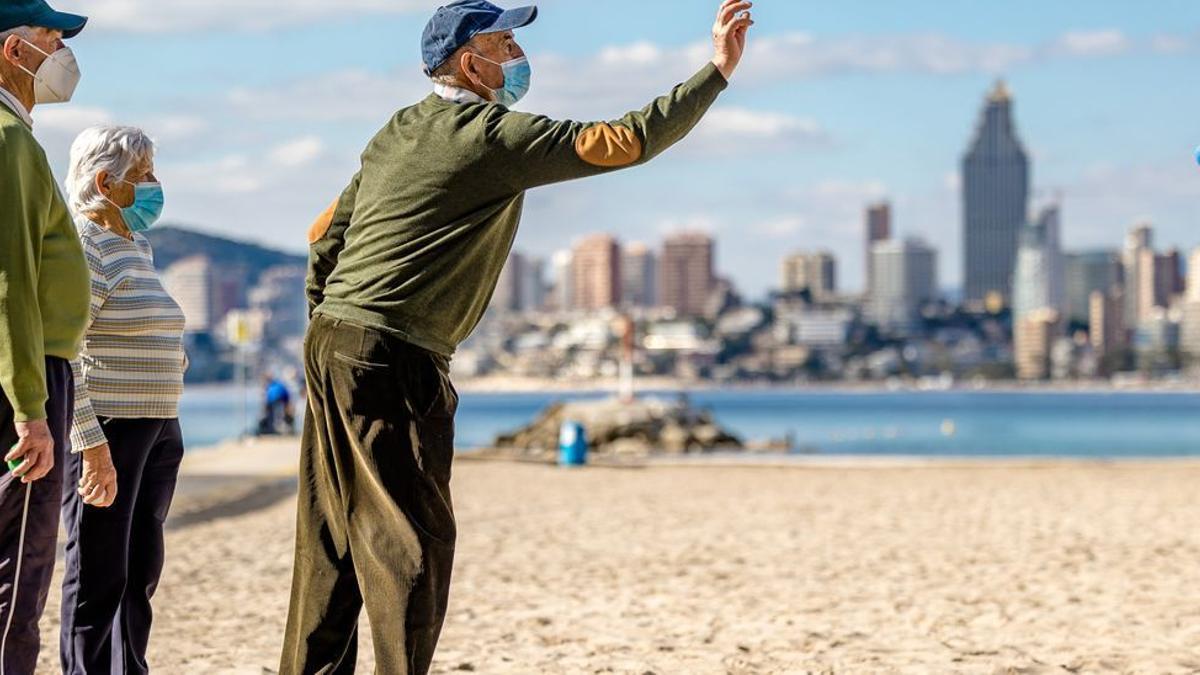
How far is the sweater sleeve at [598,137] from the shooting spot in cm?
358

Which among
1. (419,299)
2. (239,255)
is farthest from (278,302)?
(419,299)

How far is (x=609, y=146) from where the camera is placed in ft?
11.7

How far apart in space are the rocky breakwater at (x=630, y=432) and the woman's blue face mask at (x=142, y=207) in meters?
25.7

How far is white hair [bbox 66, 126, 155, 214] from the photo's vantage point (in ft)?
14.0

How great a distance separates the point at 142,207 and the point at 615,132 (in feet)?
4.41

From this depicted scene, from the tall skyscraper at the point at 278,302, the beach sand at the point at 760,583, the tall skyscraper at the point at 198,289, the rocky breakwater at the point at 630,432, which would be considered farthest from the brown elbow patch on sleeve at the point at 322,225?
the tall skyscraper at the point at 198,289

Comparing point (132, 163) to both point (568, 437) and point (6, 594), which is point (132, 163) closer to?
point (6, 594)

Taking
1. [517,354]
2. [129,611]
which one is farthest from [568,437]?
[517,354]

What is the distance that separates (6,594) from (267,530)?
26.2 feet

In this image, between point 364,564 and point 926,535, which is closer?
point 364,564

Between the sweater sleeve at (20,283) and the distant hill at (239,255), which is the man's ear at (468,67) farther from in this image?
the distant hill at (239,255)

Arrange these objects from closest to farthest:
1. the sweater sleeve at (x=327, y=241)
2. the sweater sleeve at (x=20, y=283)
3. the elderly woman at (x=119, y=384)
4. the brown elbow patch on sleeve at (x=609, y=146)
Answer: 1. the sweater sleeve at (x=20, y=283)
2. the brown elbow patch on sleeve at (x=609, y=146)
3. the sweater sleeve at (x=327, y=241)
4. the elderly woman at (x=119, y=384)

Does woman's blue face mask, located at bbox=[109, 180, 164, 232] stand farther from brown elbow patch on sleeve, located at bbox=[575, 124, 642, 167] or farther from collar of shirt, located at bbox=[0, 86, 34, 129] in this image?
brown elbow patch on sleeve, located at bbox=[575, 124, 642, 167]

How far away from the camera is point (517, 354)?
604 ft
